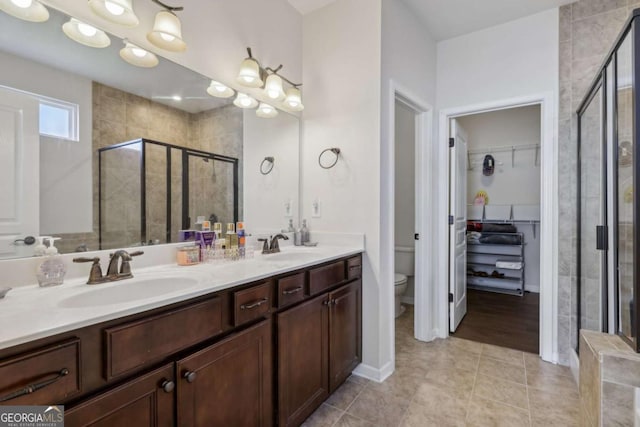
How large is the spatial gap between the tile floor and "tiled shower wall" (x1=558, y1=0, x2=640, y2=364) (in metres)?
0.41

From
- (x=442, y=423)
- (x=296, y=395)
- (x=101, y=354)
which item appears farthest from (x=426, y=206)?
(x=101, y=354)

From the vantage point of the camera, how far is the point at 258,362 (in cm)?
132

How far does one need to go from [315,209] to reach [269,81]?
97 centimetres

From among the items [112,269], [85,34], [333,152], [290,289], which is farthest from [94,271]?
[333,152]

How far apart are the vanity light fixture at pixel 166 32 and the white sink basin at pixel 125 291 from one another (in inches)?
43.1

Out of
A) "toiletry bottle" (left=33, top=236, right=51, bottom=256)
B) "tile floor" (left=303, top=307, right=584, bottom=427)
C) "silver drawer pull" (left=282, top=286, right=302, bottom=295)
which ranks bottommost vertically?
"tile floor" (left=303, top=307, right=584, bottom=427)

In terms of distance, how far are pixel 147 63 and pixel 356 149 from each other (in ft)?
4.38

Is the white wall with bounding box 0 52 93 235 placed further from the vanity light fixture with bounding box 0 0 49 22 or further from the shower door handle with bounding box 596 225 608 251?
Result: the shower door handle with bounding box 596 225 608 251

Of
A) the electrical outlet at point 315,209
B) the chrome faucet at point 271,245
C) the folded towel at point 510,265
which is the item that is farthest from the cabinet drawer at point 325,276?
the folded towel at point 510,265

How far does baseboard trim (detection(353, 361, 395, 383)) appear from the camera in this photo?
2.09 meters

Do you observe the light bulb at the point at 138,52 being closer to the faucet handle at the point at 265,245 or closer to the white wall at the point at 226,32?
the white wall at the point at 226,32

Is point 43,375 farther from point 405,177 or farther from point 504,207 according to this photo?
point 504,207

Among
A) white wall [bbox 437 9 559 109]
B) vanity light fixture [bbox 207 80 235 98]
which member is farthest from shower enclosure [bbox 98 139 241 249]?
white wall [bbox 437 9 559 109]

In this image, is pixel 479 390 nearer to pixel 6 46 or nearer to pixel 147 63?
pixel 147 63
